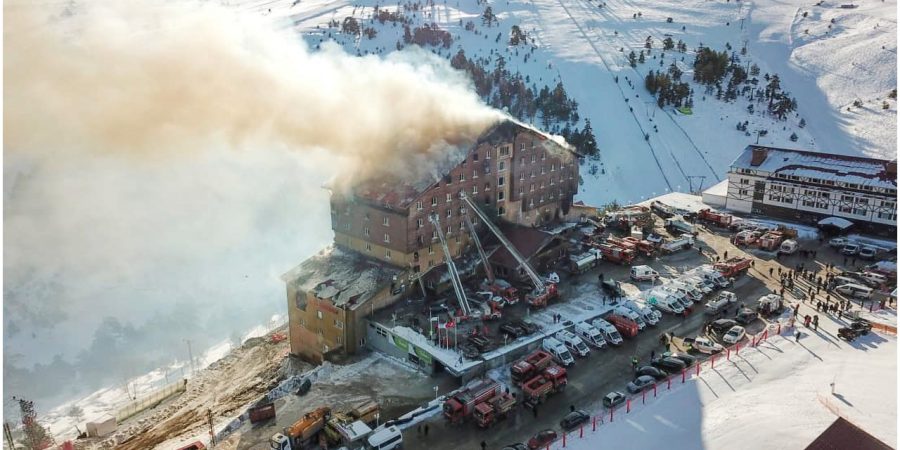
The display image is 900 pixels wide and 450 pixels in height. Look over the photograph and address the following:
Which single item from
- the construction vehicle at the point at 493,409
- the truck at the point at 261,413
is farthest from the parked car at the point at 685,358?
the truck at the point at 261,413

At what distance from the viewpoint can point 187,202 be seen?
81188 mm

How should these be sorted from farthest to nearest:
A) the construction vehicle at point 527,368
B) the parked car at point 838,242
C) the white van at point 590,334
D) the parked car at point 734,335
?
the parked car at point 838,242 → the white van at point 590,334 → the parked car at point 734,335 → the construction vehicle at point 527,368

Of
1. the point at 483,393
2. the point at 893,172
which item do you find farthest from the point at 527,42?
the point at 483,393

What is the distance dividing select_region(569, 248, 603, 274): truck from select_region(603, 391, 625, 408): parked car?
14737 mm

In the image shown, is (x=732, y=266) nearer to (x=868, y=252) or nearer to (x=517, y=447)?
(x=868, y=252)

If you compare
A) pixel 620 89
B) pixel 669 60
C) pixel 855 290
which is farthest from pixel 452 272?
pixel 669 60

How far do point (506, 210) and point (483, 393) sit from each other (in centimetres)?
1971

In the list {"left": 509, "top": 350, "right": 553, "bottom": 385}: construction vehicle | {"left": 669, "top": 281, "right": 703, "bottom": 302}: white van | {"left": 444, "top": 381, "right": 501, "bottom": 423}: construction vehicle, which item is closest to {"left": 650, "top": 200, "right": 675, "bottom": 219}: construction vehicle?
{"left": 669, "top": 281, "right": 703, "bottom": 302}: white van

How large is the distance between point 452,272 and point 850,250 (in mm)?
28319

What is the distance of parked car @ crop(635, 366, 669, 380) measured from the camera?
3253cm

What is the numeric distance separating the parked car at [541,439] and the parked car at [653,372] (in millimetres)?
6862

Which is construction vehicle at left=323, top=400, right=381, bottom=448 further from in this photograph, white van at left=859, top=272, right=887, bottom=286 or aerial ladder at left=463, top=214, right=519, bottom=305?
white van at left=859, top=272, right=887, bottom=286

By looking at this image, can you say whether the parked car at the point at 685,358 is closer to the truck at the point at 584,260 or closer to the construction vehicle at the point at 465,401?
the construction vehicle at the point at 465,401

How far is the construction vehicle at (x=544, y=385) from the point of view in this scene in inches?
1213
